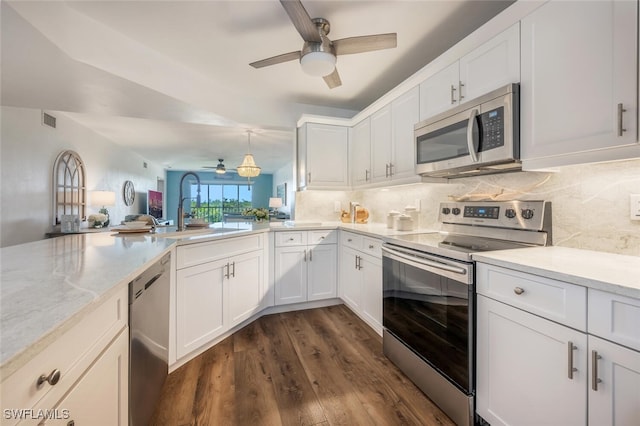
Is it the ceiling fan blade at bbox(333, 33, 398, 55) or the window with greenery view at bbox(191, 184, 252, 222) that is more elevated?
the ceiling fan blade at bbox(333, 33, 398, 55)

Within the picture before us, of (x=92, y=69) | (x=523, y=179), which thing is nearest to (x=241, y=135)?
(x=92, y=69)

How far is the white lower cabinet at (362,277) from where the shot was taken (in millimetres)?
2254

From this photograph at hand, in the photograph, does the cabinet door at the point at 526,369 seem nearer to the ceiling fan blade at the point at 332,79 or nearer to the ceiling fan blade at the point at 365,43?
the ceiling fan blade at the point at 365,43

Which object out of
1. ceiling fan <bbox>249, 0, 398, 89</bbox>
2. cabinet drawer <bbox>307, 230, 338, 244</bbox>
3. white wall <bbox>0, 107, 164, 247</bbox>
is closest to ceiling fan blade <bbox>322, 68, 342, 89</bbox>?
ceiling fan <bbox>249, 0, 398, 89</bbox>

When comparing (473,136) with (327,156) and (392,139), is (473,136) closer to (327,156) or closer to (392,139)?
(392,139)

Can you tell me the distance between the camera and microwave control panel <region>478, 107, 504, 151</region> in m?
1.47

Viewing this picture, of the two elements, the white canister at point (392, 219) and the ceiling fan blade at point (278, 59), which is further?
the white canister at point (392, 219)

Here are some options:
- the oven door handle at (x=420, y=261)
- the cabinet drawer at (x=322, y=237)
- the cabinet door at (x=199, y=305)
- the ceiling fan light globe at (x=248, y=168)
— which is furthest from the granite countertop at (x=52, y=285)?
the ceiling fan light globe at (x=248, y=168)

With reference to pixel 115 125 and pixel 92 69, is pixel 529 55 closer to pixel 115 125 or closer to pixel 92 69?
pixel 92 69

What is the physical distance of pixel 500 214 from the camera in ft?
5.55

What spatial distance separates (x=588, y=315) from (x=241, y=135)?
18.0ft

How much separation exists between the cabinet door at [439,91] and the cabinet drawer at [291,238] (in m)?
1.60

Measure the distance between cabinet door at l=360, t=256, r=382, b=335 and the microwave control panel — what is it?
1.14 metres

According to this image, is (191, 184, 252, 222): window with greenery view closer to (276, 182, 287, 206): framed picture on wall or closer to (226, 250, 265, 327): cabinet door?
(276, 182, 287, 206): framed picture on wall
